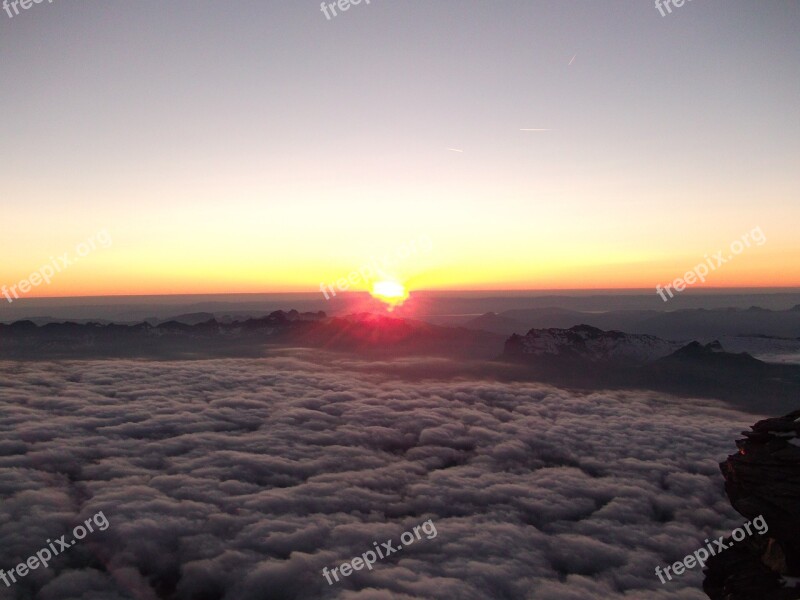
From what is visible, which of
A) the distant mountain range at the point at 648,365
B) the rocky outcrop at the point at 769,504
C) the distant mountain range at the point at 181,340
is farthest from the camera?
the distant mountain range at the point at 181,340

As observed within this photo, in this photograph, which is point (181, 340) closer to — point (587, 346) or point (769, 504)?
point (587, 346)

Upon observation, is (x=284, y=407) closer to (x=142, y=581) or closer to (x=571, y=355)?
(x=142, y=581)

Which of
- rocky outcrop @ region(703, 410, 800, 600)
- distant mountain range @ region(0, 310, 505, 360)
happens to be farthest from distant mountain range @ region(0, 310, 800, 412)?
rocky outcrop @ region(703, 410, 800, 600)

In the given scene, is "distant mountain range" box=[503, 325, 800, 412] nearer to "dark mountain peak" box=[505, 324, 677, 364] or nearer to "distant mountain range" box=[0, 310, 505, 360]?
"dark mountain peak" box=[505, 324, 677, 364]

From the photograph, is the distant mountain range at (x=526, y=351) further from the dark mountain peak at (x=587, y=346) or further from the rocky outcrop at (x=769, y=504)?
the rocky outcrop at (x=769, y=504)

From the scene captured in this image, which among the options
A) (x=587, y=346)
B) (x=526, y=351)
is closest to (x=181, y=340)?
(x=526, y=351)

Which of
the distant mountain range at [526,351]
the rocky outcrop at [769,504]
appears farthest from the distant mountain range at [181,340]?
the rocky outcrop at [769,504]

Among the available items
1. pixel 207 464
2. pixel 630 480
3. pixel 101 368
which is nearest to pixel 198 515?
pixel 207 464

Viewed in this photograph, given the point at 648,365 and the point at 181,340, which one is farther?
the point at 181,340

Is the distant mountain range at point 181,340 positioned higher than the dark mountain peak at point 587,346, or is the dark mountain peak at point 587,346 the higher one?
the distant mountain range at point 181,340
